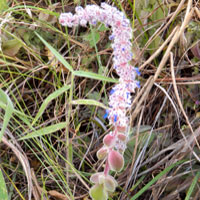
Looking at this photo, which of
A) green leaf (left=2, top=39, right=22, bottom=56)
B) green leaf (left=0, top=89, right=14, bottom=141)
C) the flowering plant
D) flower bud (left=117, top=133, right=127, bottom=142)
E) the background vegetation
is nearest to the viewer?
the flowering plant

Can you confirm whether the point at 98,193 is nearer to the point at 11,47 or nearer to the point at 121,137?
the point at 121,137

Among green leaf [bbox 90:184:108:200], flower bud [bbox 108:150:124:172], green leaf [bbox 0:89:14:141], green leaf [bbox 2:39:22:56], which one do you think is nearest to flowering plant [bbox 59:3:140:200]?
flower bud [bbox 108:150:124:172]

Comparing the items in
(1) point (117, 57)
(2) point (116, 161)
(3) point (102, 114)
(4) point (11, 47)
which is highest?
(1) point (117, 57)

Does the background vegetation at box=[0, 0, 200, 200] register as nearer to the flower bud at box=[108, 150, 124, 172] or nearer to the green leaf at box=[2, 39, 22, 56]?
the green leaf at box=[2, 39, 22, 56]

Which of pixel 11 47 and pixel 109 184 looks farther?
pixel 11 47

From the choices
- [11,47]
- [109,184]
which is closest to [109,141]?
[109,184]

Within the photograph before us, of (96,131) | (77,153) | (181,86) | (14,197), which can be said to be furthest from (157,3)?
(14,197)

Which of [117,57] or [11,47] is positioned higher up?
[117,57]

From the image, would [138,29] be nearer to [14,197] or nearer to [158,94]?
[158,94]

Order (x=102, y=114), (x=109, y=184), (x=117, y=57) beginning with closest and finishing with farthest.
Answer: (x=117, y=57), (x=109, y=184), (x=102, y=114)
